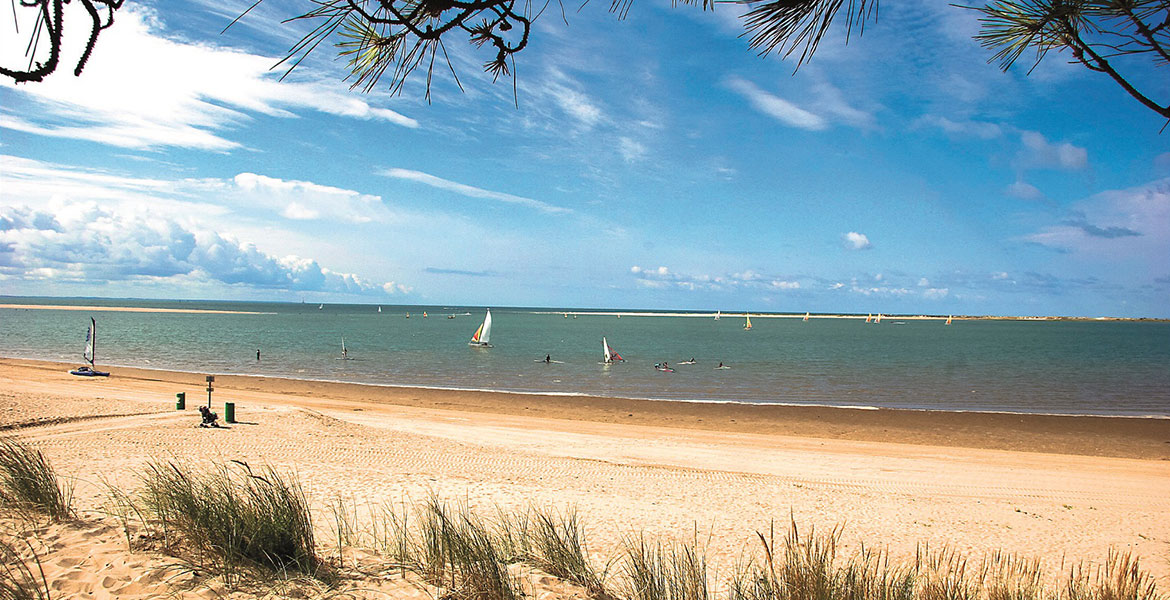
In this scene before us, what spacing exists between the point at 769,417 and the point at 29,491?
60.7 ft

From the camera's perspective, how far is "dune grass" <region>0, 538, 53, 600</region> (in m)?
3.44

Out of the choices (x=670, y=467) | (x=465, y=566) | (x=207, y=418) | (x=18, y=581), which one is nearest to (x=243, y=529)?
(x=18, y=581)

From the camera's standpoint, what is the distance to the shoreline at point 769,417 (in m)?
17.2

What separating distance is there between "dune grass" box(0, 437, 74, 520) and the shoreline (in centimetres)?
1372

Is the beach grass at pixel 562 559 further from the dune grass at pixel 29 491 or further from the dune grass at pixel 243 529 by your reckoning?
the dune grass at pixel 29 491

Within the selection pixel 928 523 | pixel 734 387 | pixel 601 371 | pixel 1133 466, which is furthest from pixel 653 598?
pixel 601 371

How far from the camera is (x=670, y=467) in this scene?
1223 centimetres

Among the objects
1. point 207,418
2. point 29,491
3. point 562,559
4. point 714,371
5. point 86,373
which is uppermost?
point 29,491

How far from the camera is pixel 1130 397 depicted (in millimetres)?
26406

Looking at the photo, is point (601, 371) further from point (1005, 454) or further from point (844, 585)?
point (844, 585)

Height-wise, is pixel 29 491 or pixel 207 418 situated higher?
pixel 29 491

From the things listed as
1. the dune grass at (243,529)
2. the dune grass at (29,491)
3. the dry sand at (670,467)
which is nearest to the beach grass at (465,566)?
the dry sand at (670,467)

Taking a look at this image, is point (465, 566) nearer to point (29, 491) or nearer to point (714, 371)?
point (29, 491)

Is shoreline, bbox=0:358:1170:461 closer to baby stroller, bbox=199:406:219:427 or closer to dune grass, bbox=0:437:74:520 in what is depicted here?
baby stroller, bbox=199:406:219:427
